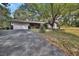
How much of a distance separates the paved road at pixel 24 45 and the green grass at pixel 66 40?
0.05 m

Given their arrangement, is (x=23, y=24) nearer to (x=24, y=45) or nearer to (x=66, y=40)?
(x=24, y=45)

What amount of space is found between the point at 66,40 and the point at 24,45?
0.40 m

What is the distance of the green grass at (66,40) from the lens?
1559 mm

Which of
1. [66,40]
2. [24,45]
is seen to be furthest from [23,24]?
[66,40]

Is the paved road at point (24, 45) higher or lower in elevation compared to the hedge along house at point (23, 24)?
lower

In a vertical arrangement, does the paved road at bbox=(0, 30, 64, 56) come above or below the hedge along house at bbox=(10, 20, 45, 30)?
below

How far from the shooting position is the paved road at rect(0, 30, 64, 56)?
1548 millimetres

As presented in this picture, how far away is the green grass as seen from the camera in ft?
5.11

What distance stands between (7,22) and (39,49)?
1.31 ft

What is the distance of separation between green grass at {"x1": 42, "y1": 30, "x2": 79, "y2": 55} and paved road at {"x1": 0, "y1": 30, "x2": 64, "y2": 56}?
0.05 meters

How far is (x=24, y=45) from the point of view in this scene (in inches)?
61.7

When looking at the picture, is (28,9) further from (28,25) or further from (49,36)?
(49,36)

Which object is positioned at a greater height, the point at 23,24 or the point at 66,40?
the point at 23,24

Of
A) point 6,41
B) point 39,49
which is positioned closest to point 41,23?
point 39,49
